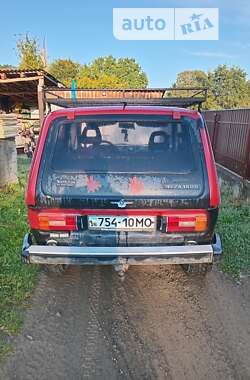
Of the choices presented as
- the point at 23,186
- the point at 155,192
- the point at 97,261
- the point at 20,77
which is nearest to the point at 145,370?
the point at 97,261

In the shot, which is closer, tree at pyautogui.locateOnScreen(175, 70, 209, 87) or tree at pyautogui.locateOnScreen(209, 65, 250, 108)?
tree at pyautogui.locateOnScreen(209, 65, 250, 108)

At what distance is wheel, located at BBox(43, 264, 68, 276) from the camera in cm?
335

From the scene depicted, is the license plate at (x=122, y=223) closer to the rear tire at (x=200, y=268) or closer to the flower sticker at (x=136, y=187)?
the flower sticker at (x=136, y=187)

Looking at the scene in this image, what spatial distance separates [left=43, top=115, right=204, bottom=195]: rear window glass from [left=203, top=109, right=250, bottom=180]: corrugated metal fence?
14.6ft

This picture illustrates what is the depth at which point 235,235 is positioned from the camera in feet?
15.0

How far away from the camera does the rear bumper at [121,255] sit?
2.69 meters

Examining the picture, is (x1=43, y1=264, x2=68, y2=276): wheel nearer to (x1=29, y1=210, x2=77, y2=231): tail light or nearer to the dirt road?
the dirt road

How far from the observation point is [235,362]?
2277 mm

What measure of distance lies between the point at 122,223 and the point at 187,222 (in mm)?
572

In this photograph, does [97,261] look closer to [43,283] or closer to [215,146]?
[43,283]

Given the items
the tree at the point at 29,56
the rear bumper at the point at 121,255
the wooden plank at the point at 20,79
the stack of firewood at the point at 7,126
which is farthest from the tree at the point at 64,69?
the rear bumper at the point at 121,255

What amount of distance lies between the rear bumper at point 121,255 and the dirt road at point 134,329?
1.64 ft

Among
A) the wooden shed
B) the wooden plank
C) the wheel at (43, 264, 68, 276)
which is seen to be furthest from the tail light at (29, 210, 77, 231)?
the wooden plank

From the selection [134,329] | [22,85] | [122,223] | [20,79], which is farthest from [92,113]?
[22,85]
